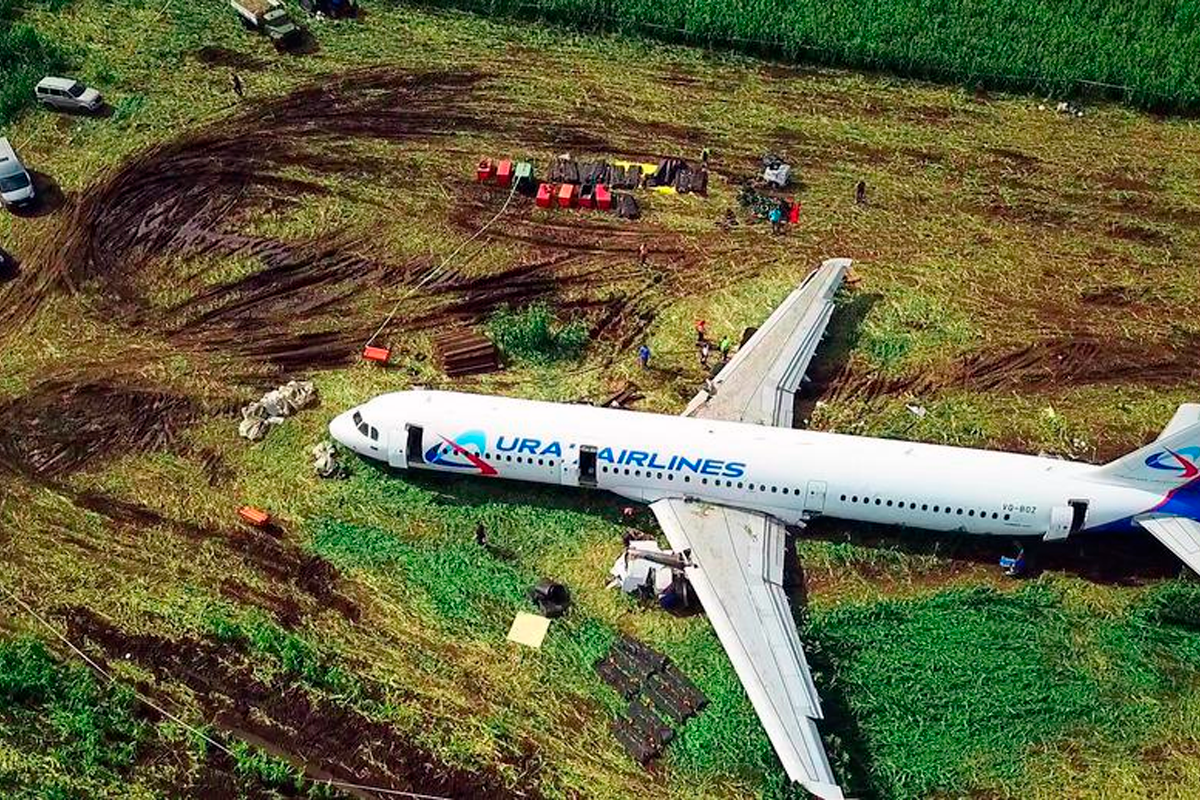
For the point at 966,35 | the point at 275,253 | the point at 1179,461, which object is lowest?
the point at 275,253

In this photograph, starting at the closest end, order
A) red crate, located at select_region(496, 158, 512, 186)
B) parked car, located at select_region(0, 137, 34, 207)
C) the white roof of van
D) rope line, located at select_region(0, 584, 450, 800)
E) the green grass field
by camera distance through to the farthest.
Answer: rope line, located at select_region(0, 584, 450, 800) < the green grass field < parked car, located at select_region(0, 137, 34, 207) < red crate, located at select_region(496, 158, 512, 186) < the white roof of van

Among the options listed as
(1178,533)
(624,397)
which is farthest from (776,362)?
(1178,533)

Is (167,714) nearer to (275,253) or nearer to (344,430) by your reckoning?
(344,430)

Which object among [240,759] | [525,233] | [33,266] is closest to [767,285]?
[525,233]

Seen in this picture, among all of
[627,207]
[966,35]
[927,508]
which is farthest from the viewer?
[966,35]

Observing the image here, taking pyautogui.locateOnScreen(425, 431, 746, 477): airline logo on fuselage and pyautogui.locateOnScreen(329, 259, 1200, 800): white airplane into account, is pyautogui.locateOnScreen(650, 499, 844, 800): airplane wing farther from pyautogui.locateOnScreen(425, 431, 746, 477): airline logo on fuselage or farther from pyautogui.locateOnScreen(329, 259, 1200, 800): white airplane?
pyautogui.locateOnScreen(425, 431, 746, 477): airline logo on fuselage

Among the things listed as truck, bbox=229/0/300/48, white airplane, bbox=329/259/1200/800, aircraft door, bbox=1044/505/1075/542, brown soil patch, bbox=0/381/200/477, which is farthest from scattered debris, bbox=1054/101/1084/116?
brown soil patch, bbox=0/381/200/477
